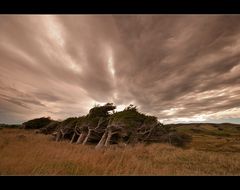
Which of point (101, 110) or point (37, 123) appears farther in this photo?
point (37, 123)

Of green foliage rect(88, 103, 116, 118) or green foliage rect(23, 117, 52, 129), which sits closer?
green foliage rect(88, 103, 116, 118)

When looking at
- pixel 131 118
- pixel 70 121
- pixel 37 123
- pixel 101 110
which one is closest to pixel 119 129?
pixel 131 118

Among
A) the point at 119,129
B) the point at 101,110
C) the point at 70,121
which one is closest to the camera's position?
the point at 119,129

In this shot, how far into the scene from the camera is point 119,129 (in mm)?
16656

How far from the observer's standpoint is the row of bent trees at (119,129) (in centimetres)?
1659

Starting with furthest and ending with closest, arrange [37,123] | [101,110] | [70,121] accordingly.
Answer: [37,123], [70,121], [101,110]

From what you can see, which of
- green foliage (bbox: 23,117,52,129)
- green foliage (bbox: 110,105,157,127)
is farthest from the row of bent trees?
green foliage (bbox: 23,117,52,129)

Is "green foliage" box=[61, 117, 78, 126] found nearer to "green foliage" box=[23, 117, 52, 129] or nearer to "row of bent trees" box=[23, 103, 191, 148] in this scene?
"row of bent trees" box=[23, 103, 191, 148]

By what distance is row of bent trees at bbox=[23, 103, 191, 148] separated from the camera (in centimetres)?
1659

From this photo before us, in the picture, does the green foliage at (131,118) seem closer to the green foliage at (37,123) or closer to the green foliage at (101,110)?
the green foliage at (101,110)

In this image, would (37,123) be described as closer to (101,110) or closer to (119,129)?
(101,110)
